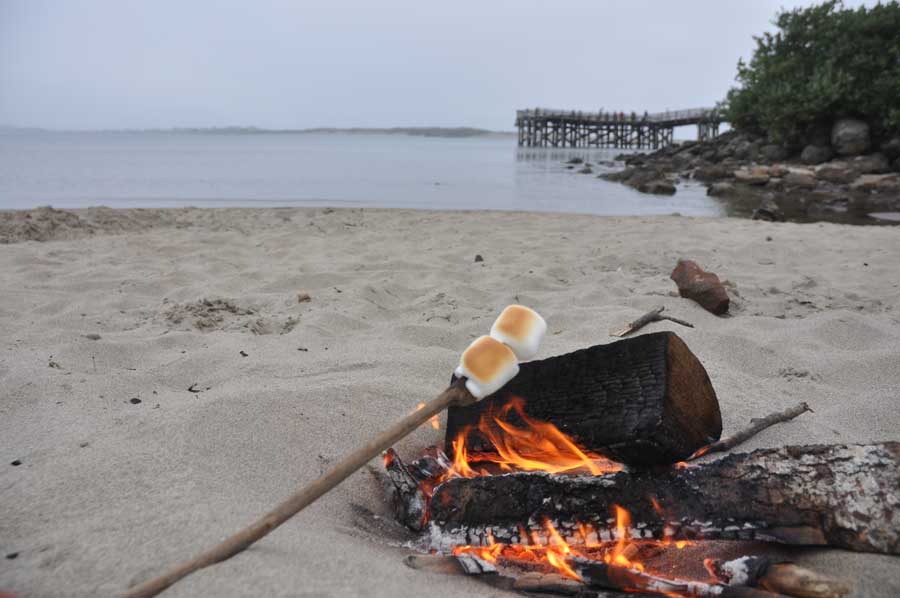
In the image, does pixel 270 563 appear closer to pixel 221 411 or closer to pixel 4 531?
pixel 4 531

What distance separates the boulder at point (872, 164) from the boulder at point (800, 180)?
1694 mm

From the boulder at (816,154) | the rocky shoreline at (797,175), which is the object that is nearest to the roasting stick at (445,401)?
the rocky shoreline at (797,175)

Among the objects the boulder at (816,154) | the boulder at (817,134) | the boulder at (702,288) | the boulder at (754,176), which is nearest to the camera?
the boulder at (702,288)

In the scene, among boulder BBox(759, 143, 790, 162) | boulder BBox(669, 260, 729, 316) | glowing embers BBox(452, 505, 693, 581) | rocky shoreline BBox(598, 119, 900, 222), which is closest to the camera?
glowing embers BBox(452, 505, 693, 581)

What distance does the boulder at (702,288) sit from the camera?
384 centimetres

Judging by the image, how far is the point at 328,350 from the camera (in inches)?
127

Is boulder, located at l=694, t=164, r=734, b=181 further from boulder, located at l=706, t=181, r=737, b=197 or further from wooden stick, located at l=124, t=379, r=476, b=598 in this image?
wooden stick, located at l=124, t=379, r=476, b=598

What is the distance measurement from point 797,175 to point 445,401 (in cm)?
1651

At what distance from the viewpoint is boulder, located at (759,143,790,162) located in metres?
21.2

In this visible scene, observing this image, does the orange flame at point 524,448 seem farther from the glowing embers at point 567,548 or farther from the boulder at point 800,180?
the boulder at point 800,180

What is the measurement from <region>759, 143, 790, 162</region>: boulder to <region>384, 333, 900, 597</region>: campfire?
73.9 ft

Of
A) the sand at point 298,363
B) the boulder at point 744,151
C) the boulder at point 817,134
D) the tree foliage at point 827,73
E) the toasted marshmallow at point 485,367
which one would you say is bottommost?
the sand at point 298,363

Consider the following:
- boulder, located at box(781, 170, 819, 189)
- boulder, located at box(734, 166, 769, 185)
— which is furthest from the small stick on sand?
boulder, located at box(734, 166, 769, 185)

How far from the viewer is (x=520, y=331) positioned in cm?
143
